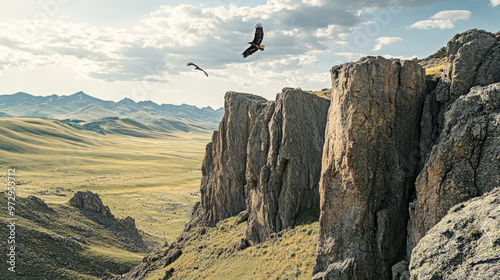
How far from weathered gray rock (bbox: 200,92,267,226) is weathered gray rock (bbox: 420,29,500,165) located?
36.9 m

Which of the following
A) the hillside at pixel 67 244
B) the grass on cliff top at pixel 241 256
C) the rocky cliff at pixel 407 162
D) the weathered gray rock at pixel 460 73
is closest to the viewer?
the rocky cliff at pixel 407 162

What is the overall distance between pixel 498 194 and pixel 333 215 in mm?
13445

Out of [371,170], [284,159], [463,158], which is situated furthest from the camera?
[284,159]

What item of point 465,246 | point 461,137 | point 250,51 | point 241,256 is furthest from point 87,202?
point 465,246

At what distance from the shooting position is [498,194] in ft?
66.1

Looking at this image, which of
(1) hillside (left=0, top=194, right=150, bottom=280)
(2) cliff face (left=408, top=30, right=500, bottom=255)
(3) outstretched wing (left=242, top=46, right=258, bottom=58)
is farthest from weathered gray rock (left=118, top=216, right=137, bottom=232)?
(2) cliff face (left=408, top=30, right=500, bottom=255)

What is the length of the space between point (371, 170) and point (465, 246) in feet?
35.9

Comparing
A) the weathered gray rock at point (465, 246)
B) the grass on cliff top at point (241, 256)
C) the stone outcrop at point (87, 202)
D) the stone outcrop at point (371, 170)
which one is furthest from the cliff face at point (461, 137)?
the stone outcrop at point (87, 202)

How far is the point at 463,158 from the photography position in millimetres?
23594

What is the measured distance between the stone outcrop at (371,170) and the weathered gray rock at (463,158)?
3991mm

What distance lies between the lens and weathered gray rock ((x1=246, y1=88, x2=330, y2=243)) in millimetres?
46469

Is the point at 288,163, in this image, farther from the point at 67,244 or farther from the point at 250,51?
the point at 67,244

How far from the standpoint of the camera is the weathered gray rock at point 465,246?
17703 millimetres

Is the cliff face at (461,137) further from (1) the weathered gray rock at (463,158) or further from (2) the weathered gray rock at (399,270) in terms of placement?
(2) the weathered gray rock at (399,270)
